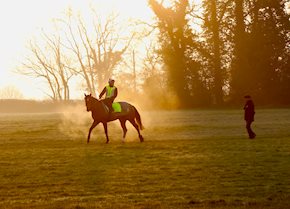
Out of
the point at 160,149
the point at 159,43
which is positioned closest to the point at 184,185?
the point at 160,149

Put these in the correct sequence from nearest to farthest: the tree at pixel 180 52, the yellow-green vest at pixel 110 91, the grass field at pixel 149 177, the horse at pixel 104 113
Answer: the grass field at pixel 149 177
the horse at pixel 104 113
the yellow-green vest at pixel 110 91
the tree at pixel 180 52

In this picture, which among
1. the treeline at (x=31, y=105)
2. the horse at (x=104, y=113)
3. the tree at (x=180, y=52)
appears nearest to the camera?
the horse at (x=104, y=113)

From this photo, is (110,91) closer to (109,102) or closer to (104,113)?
(109,102)

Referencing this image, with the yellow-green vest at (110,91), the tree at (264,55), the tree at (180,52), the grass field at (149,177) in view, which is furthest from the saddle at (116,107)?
the tree at (180,52)

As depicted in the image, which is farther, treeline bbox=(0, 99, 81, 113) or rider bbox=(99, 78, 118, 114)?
treeline bbox=(0, 99, 81, 113)

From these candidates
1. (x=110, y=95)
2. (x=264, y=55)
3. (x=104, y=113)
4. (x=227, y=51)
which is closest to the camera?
(x=104, y=113)

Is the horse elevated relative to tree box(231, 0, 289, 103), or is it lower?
lower

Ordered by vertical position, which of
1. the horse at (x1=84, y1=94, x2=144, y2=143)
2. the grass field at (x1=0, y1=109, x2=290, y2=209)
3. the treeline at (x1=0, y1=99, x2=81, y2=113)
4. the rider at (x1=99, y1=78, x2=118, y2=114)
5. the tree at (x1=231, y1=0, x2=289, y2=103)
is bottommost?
the grass field at (x1=0, y1=109, x2=290, y2=209)

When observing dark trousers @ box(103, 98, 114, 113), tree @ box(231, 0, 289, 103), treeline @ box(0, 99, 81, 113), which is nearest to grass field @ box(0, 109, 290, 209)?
dark trousers @ box(103, 98, 114, 113)

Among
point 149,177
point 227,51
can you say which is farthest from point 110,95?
point 227,51

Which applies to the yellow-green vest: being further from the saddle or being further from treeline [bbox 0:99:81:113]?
treeline [bbox 0:99:81:113]

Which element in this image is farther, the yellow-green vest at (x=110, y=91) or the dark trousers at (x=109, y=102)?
the dark trousers at (x=109, y=102)

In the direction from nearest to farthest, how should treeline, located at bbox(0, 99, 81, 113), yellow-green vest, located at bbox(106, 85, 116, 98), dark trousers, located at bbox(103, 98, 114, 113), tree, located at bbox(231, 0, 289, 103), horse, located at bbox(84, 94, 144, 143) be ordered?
horse, located at bbox(84, 94, 144, 143) → yellow-green vest, located at bbox(106, 85, 116, 98) → dark trousers, located at bbox(103, 98, 114, 113) → tree, located at bbox(231, 0, 289, 103) → treeline, located at bbox(0, 99, 81, 113)

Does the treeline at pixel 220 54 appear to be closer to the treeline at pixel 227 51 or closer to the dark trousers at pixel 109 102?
the treeline at pixel 227 51
